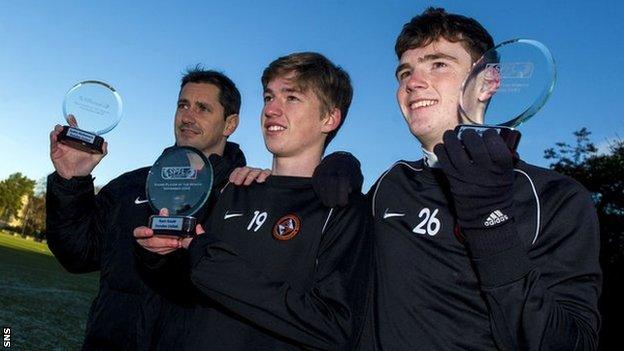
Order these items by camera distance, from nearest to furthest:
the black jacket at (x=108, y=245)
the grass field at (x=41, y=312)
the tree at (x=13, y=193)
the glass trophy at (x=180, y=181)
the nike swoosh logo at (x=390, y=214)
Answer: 1. the nike swoosh logo at (x=390, y=214)
2. the glass trophy at (x=180, y=181)
3. the black jacket at (x=108, y=245)
4. the grass field at (x=41, y=312)
5. the tree at (x=13, y=193)

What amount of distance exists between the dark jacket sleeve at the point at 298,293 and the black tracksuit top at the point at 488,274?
11cm

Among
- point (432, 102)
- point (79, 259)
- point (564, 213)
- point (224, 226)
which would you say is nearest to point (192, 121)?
point (79, 259)

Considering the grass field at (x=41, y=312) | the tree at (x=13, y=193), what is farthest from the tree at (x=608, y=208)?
the tree at (x=13, y=193)

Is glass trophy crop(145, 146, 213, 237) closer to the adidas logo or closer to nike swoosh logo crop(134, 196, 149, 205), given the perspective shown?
nike swoosh logo crop(134, 196, 149, 205)

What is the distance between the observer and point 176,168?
126 inches

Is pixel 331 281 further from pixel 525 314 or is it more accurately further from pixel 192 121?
pixel 192 121

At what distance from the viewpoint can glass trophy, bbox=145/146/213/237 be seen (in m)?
3.03

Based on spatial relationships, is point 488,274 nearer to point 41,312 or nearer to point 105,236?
point 105,236

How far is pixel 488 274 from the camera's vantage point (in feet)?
6.38

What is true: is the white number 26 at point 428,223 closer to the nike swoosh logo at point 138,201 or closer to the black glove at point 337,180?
the black glove at point 337,180

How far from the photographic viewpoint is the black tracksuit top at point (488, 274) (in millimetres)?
1933

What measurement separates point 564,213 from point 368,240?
0.92 metres

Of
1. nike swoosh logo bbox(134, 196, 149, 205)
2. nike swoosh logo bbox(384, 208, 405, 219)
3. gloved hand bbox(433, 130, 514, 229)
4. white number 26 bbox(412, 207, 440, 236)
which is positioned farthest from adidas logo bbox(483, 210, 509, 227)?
nike swoosh logo bbox(134, 196, 149, 205)

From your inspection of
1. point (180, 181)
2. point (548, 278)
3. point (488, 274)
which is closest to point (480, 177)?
point (488, 274)
